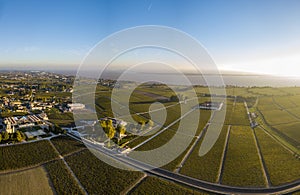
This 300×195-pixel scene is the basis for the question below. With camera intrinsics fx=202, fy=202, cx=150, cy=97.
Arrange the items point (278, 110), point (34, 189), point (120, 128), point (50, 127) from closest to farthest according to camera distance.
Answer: point (34, 189) < point (120, 128) < point (50, 127) < point (278, 110)

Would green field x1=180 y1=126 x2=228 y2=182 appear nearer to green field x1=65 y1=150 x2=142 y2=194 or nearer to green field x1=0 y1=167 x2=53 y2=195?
green field x1=65 y1=150 x2=142 y2=194

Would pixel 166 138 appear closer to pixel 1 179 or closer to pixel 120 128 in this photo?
pixel 120 128

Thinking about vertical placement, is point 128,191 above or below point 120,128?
below

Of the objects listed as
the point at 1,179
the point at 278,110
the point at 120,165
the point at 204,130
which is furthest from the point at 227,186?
the point at 278,110

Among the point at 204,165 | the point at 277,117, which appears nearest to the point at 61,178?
the point at 204,165

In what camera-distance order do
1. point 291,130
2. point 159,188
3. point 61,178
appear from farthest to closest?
point 291,130 → point 61,178 → point 159,188

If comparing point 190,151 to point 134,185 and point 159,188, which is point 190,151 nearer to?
point 159,188

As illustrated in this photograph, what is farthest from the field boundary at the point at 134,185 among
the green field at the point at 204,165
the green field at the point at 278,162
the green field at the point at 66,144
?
the green field at the point at 278,162
